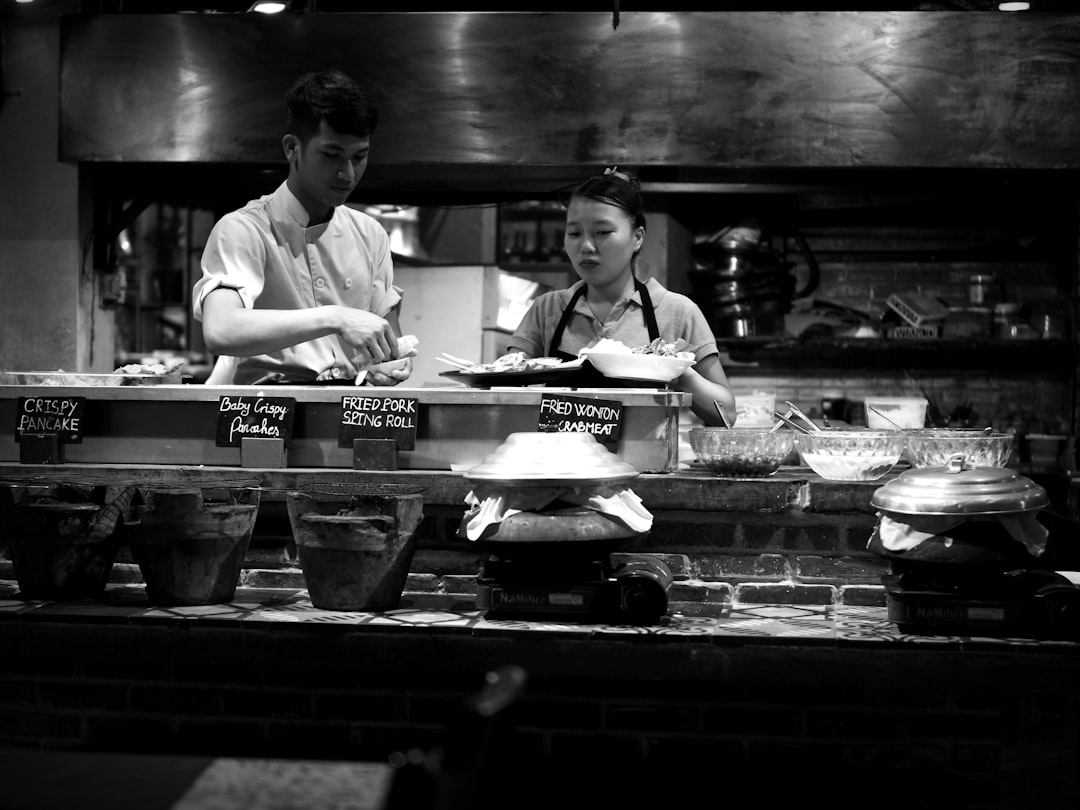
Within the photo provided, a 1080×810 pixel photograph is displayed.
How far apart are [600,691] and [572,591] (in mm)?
266

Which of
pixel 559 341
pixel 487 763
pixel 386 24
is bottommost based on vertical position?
pixel 487 763

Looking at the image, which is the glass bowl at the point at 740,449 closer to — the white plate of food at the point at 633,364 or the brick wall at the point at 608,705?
the white plate of food at the point at 633,364

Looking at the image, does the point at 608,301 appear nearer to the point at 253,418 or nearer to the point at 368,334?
the point at 368,334

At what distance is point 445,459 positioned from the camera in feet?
9.04

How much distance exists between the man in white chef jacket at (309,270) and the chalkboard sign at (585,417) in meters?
0.45

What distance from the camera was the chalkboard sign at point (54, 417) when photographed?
2826 millimetres

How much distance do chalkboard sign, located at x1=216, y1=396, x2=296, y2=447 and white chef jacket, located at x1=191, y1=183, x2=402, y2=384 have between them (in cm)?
35

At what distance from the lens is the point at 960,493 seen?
223 centimetres

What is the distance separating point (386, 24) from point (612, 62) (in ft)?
3.42

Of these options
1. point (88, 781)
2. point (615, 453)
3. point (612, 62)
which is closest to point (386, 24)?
point (612, 62)

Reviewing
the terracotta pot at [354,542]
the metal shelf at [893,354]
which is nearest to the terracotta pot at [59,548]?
the terracotta pot at [354,542]

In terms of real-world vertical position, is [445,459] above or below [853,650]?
above

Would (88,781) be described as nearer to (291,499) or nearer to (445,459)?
(291,499)

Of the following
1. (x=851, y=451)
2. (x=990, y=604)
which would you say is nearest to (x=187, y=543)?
(x=851, y=451)
